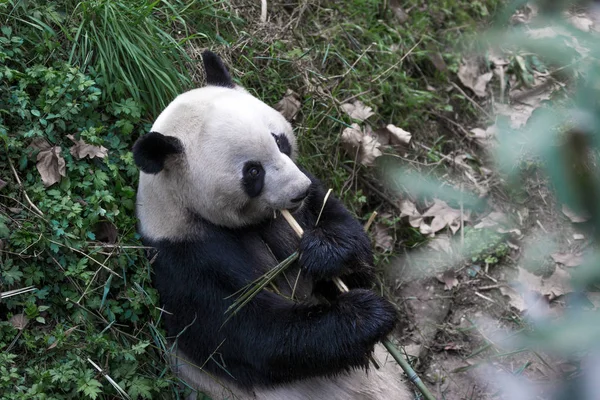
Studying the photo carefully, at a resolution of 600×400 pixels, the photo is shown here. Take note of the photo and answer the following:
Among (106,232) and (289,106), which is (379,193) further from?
(106,232)

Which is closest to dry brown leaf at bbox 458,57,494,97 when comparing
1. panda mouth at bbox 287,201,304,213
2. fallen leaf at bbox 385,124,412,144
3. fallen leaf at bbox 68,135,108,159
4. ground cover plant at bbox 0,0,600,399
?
ground cover plant at bbox 0,0,600,399

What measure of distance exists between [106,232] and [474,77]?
3.81 metres

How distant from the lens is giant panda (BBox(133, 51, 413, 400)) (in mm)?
3393

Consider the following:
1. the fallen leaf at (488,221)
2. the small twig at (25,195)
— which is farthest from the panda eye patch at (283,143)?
the fallen leaf at (488,221)

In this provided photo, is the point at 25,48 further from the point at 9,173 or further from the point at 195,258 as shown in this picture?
the point at 195,258

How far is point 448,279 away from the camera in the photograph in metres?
5.05

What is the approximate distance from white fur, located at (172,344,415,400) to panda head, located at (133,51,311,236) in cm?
92

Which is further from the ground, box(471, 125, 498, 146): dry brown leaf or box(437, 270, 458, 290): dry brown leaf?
box(471, 125, 498, 146): dry brown leaf

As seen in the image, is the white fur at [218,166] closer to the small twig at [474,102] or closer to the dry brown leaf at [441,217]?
the dry brown leaf at [441,217]

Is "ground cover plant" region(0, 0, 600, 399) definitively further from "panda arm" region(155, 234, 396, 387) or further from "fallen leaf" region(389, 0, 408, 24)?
"panda arm" region(155, 234, 396, 387)

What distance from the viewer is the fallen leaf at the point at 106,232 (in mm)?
3934

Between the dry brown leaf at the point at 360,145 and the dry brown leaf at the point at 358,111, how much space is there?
111 mm

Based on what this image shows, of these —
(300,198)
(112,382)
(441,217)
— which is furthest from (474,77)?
(112,382)

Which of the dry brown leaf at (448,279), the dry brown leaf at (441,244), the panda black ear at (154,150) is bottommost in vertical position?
the dry brown leaf at (448,279)
